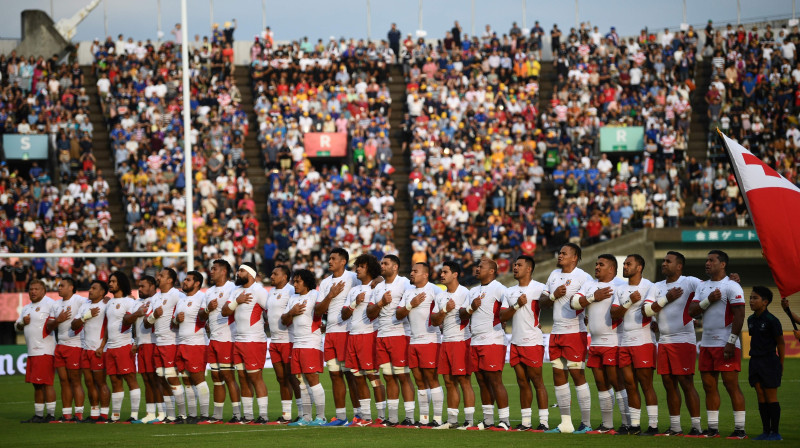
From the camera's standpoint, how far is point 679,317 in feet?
44.7

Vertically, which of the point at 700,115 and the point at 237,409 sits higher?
the point at 700,115

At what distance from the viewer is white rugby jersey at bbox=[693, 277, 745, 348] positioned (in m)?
13.2

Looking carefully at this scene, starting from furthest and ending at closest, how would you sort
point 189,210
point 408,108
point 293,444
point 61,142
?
point 408,108, point 61,142, point 189,210, point 293,444

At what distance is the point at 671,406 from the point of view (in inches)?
536

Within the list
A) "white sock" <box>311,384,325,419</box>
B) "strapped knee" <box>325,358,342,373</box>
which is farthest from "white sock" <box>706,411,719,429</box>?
"white sock" <box>311,384,325,419</box>

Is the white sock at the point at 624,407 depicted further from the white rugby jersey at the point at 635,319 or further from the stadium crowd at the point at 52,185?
the stadium crowd at the point at 52,185

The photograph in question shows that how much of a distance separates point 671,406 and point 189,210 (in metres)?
12.6

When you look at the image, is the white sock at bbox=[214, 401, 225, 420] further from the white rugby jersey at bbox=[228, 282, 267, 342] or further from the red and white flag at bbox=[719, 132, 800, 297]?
the red and white flag at bbox=[719, 132, 800, 297]

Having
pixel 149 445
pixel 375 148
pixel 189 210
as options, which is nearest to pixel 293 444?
pixel 149 445

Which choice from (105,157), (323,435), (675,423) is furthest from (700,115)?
(323,435)

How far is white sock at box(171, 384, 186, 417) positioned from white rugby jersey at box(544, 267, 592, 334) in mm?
6139

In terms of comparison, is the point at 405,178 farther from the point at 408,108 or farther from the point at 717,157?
the point at 717,157

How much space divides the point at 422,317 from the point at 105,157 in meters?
24.9

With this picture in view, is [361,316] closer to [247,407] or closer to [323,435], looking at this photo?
[323,435]
